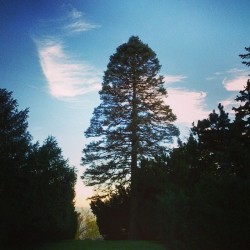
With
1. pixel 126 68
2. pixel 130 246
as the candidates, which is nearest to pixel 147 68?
pixel 126 68

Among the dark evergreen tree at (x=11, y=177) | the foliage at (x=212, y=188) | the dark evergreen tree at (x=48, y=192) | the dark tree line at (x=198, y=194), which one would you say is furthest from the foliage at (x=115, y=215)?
the dark evergreen tree at (x=11, y=177)

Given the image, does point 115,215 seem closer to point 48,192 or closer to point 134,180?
point 134,180

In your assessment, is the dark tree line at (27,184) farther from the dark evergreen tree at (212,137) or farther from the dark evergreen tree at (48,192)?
the dark evergreen tree at (212,137)

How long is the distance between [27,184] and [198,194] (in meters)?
13.9

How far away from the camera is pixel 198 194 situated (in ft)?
38.0

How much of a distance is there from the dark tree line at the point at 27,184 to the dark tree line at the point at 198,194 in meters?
5.41

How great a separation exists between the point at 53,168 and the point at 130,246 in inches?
353

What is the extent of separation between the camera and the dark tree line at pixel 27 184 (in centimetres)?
1997

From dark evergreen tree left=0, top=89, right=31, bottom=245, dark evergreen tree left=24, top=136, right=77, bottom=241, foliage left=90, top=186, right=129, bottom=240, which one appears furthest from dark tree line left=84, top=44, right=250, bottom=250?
dark evergreen tree left=0, top=89, right=31, bottom=245

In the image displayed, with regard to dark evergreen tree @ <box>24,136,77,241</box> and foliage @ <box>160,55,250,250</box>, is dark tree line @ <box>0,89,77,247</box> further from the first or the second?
foliage @ <box>160,55,250,250</box>

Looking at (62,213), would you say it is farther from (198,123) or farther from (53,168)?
(198,123)

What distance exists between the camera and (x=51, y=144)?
2452 cm

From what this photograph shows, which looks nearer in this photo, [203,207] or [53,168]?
[203,207]

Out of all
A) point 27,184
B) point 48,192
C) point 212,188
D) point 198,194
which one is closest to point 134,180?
point 48,192
